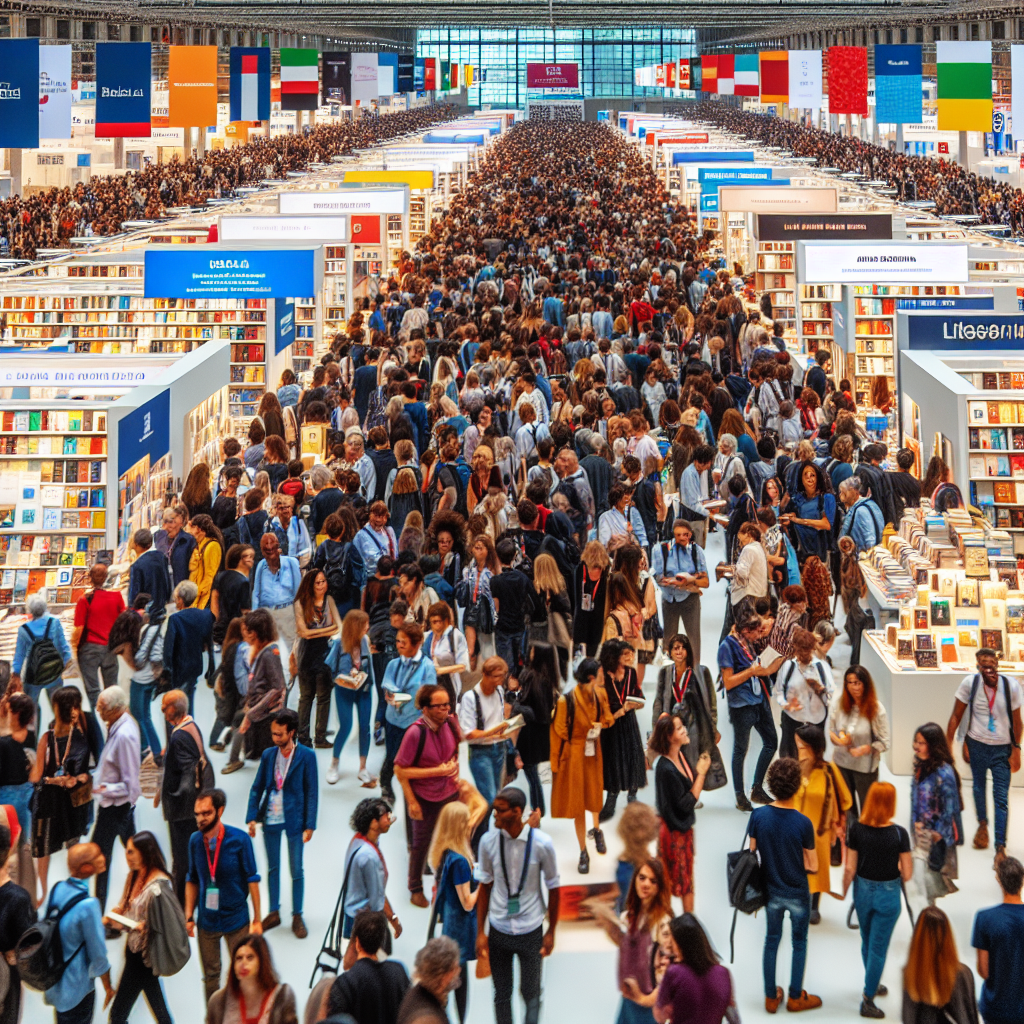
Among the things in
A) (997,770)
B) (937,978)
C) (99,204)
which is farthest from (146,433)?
(99,204)

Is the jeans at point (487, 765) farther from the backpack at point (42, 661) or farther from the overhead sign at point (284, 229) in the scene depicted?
the overhead sign at point (284, 229)

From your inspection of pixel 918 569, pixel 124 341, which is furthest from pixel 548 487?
pixel 124 341

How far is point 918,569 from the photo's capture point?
397 inches

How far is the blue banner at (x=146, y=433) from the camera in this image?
38.8 ft

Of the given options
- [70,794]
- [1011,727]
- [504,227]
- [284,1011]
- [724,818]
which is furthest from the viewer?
[504,227]

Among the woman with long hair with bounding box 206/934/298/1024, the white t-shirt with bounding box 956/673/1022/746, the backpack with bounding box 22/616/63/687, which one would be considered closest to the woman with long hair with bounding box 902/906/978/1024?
the woman with long hair with bounding box 206/934/298/1024

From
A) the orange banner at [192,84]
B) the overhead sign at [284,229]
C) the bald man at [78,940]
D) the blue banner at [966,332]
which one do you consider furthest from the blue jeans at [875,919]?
the orange banner at [192,84]

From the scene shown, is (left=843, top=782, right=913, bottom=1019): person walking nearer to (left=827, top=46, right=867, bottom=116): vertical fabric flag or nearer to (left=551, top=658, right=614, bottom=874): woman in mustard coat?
(left=551, top=658, right=614, bottom=874): woman in mustard coat

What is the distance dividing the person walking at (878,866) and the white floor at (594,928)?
46cm

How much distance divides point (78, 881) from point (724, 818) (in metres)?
4.09

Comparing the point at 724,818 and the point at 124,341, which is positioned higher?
the point at 124,341

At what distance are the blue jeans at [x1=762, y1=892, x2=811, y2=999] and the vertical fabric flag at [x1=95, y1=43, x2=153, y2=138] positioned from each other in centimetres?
2963

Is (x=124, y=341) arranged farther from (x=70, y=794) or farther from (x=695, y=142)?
(x=695, y=142)

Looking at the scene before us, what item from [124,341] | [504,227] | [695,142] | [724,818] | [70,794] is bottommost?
[724,818]
